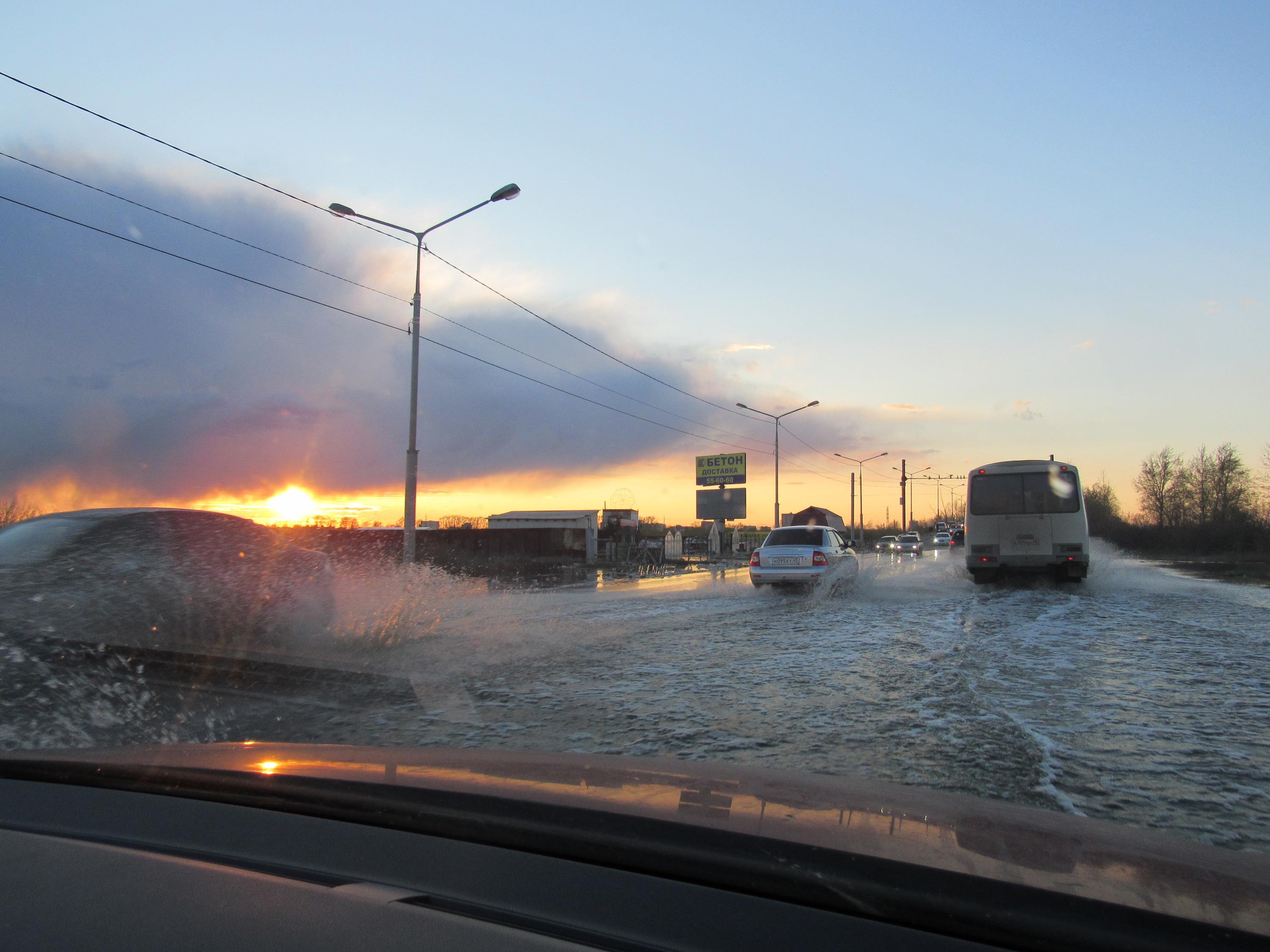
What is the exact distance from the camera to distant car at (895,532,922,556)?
57.6 m

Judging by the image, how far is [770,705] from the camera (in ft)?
20.1

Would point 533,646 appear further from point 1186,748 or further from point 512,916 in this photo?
point 512,916

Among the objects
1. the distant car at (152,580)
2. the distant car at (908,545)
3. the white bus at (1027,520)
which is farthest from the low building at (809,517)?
the distant car at (152,580)

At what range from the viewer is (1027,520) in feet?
67.0

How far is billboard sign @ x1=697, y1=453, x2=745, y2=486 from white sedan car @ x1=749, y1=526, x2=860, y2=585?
41883 mm

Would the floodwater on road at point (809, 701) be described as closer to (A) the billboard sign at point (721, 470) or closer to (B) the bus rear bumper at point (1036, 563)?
(B) the bus rear bumper at point (1036, 563)

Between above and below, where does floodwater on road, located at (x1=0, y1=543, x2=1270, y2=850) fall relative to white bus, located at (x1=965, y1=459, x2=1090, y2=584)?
below

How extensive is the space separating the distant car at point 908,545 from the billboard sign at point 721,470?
12786 mm

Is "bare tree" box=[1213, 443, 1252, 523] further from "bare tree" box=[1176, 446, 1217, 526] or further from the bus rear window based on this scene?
the bus rear window

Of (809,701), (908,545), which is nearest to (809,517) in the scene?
(908,545)

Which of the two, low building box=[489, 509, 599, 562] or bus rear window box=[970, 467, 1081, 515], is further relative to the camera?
low building box=[489, 509, 599, 562]

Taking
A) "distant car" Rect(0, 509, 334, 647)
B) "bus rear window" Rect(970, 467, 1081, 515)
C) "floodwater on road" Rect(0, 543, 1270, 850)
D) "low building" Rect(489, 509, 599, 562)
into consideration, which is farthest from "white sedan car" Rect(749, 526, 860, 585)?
"low building" Rect(489, 509, 599, 562)

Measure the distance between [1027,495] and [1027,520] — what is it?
0.67m

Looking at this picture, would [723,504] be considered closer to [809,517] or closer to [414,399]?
[809,517]
